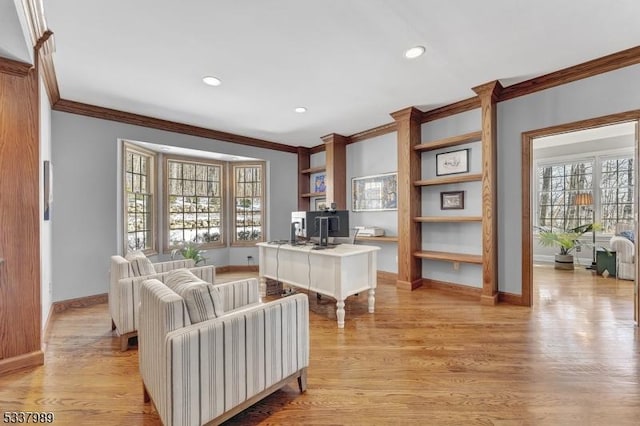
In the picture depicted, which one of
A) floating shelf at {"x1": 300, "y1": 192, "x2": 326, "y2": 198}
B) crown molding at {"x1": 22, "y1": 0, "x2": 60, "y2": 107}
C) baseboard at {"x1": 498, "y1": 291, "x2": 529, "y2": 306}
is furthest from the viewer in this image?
floating shelf at {"x1": 300, "y1": 192, "x2": 326, "y2": 198}

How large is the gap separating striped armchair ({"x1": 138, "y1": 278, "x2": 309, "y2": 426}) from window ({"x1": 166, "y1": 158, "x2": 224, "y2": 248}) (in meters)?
3.69

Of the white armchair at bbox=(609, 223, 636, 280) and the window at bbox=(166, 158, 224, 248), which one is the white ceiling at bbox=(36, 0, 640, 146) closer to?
the window at bbox=(166, 158, 224, 248)

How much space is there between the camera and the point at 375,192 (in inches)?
201

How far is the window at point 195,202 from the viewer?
16.6 ft

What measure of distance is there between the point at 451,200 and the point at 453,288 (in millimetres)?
1252

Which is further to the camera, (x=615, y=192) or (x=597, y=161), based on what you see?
(x=597, y=161)

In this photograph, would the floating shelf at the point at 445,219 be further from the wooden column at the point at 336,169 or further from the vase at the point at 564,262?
the vase at the point at 564,262

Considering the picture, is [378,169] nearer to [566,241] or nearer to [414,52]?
[414,52]

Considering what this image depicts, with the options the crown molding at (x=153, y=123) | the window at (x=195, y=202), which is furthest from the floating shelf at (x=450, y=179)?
the window at (x=195, y=202)

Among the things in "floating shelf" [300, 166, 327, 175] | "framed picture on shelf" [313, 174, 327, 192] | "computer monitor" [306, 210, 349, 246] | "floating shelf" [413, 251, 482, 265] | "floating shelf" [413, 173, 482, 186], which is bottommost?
"floating shelf" [413, 251, 482, 265]

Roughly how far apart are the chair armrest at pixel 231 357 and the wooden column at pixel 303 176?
4.48 meters

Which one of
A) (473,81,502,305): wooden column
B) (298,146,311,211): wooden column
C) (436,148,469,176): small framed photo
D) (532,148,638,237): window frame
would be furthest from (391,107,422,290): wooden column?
(532,148,638,237): window frame

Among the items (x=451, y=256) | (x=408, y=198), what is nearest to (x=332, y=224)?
(x=408, y=198)

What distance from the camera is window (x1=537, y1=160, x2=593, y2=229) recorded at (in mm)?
6027
